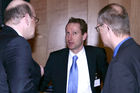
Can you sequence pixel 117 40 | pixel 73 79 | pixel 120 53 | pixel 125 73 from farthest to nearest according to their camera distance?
pixel 73 79 < pixel 117 40 < pixel 120 53 < pixel 125 73

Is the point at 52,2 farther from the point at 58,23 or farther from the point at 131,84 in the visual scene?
the point at 131,84

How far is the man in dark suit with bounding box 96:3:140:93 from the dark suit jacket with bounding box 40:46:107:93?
0.95 meters

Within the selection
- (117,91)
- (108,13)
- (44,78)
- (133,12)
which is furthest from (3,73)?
(133,12)

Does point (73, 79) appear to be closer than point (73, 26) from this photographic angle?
Yes

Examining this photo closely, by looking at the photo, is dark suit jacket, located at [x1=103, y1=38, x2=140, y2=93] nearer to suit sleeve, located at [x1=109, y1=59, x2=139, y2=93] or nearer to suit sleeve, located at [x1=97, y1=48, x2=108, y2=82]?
suit sleeve, located at [x1=109, y1=59, x2=139, y2=93]

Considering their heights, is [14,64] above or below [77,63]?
above

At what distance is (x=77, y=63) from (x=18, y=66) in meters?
1.33

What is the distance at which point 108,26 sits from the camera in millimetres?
1747

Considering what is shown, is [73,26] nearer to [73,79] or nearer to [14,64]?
[73,79]

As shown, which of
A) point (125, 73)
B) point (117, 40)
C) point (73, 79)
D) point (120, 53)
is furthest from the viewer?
point (73, 79)

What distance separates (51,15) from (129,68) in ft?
6.91

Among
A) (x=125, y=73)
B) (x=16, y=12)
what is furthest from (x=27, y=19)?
(x=125, y=73)

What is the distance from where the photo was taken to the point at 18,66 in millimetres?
1500

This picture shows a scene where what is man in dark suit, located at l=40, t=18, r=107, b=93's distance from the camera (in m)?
2.65
